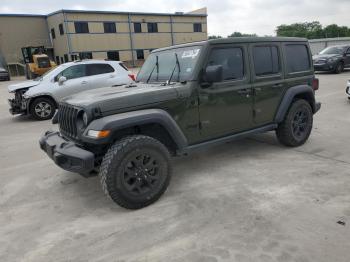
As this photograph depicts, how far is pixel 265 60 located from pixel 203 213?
2.65 metres

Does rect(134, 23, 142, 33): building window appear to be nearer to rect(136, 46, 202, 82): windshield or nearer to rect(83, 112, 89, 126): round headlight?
rect(136, 46, 202, 82): windshield

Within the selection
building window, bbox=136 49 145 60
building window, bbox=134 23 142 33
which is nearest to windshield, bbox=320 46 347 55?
building window, bbox=136 49 145 60

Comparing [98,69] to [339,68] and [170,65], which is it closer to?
[170,65]

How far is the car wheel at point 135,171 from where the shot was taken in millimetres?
3407

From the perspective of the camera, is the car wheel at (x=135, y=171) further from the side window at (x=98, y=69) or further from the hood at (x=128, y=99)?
the side window at (x=98, y=69)

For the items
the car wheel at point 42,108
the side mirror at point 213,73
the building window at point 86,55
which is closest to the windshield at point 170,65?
the side mirror at point 213,73

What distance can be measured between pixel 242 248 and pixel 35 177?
3.37 meters

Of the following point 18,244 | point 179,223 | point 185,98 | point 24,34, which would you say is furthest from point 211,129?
point 24,34

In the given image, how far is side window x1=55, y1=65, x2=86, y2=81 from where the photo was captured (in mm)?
9670

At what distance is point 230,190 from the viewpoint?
13.0ft

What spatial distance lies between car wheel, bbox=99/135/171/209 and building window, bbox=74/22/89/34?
38382mm

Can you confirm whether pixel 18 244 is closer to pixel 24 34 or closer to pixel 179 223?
pixel 179 223

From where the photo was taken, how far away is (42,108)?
9438 mm

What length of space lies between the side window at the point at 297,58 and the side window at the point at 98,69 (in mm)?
6299
